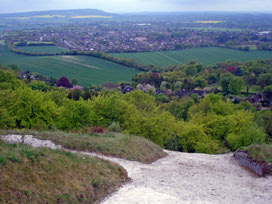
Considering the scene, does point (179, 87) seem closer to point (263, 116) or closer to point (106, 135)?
point (263, 116)

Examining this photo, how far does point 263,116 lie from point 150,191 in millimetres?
39332

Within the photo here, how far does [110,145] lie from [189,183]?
24.9ft

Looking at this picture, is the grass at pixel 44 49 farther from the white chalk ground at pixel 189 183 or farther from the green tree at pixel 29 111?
the white chalk ground at pixel 189 183

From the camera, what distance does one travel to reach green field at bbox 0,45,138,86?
90500mm

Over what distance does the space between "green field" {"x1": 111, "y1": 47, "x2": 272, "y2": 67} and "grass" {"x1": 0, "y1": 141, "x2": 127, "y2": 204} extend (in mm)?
97985

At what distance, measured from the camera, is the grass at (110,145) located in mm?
22312

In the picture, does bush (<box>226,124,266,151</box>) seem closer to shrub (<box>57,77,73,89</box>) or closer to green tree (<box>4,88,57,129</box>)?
green tree (<box>4,88,57,129</box>)

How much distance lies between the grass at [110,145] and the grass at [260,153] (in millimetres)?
7228

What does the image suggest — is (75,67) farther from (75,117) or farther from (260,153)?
(260,153)

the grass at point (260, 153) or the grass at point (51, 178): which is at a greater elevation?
the grass at point (51, 178)

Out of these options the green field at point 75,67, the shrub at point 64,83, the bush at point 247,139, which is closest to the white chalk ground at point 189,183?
the bush at point 247,139

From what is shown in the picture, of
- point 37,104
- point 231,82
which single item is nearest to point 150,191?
point 37,104

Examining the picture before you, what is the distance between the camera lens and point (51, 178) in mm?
14445

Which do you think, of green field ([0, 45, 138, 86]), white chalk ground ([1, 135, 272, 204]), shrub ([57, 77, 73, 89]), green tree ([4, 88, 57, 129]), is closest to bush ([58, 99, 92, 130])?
green tree ([4, 88, 57, 129])
